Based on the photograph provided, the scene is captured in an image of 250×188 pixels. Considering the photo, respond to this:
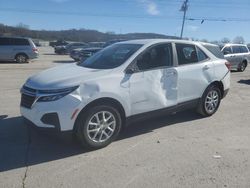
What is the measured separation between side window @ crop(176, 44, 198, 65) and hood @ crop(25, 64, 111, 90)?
1.79m

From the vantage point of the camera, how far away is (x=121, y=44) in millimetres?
6617

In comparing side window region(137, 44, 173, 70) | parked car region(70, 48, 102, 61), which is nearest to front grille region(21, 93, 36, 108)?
side window region(137, 44, 173, 70)

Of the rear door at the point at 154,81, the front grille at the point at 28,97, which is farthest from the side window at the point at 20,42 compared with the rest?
the front grille at the point at 28,97

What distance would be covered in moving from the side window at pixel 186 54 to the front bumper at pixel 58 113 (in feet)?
8.27

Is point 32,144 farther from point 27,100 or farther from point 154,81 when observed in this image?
point 154,81

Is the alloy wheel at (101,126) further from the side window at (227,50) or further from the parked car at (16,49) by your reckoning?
the parked car at (16,49)

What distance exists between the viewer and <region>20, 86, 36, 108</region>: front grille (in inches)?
200

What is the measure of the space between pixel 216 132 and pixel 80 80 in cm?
290

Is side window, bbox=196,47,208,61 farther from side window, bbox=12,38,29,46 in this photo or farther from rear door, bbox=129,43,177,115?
side window, bbox=12,38,29,46

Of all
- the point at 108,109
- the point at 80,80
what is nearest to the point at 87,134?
the point at 108,109

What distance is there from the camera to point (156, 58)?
6074 millimetres

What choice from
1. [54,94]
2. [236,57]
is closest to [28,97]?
[54,94]

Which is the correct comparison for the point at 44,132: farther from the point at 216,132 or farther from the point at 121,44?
the point at 216,132

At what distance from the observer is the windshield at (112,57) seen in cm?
576
